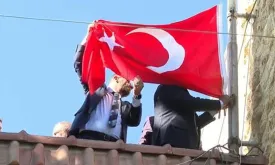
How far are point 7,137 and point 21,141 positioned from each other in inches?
4.7

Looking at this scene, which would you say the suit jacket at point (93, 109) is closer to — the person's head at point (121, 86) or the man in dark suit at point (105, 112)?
the man in dark suit at point (105, 112)

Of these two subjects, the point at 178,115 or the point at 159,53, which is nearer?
the point at 178,115

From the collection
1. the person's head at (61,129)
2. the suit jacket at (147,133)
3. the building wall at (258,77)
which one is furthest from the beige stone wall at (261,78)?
the person's head at (61,129)

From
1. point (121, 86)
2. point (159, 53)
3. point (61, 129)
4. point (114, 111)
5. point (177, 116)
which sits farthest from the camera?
point (159, 53)

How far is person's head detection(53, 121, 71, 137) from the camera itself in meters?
9.12

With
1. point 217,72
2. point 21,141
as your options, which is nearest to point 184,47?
point 217,72

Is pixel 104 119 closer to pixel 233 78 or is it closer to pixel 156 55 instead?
pixel 156 55

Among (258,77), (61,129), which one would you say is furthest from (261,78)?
(61,129)

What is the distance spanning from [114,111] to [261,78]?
4.64 feet

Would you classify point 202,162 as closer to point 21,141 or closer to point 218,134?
point 21,141

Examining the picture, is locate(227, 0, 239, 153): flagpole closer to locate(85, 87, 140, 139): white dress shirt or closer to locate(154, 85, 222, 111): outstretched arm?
locate(154, 85, 222, 111): outstretched arm

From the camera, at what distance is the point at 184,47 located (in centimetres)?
940

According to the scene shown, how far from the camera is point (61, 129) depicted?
9.16 meters

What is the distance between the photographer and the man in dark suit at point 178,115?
8781mm
